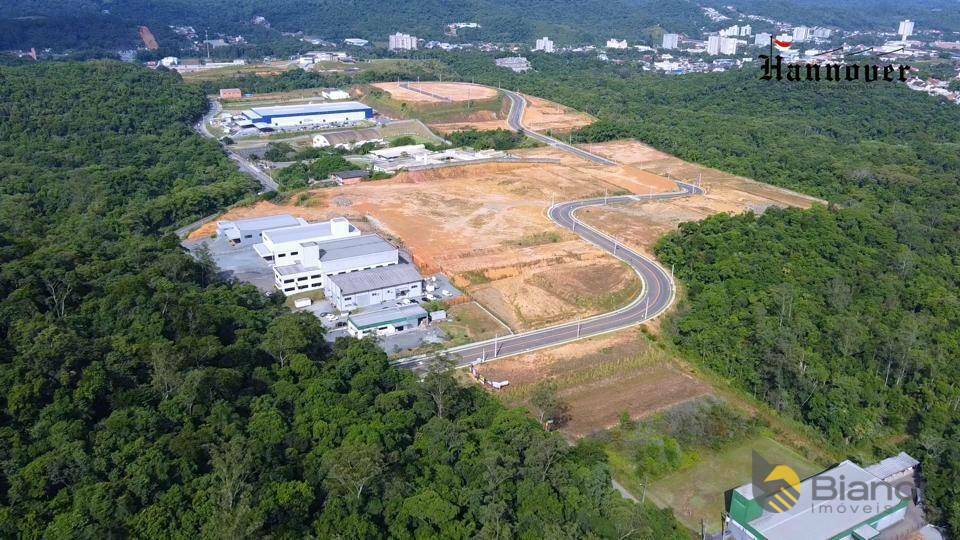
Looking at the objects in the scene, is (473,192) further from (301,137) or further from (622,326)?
(301,137)

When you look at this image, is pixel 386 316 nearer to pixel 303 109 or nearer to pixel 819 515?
pixel 819 515

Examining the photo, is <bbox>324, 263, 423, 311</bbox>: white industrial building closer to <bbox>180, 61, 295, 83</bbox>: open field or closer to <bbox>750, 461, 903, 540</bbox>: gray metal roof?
<bbox>750, 461, 903, 540</bbox>: gray metal roof

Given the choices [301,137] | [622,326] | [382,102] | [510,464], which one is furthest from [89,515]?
[382,102]

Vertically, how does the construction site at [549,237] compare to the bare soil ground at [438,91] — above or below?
below

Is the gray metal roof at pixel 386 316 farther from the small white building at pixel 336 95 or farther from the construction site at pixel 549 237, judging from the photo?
the small white building at pixel 336 95

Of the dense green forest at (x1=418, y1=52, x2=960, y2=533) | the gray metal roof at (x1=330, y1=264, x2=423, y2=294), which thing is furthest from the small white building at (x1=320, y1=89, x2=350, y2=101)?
the gray metal roof at (x1=330, y1=264, x2=423, y2=294)

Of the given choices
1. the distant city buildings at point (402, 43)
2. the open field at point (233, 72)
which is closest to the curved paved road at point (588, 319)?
the open field at point (233, 72)
